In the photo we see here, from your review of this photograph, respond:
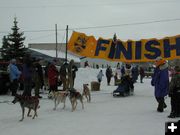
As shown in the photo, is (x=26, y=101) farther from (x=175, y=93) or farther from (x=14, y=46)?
(x=14, y=46)

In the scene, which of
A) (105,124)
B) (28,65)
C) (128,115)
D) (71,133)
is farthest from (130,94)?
(71,133)

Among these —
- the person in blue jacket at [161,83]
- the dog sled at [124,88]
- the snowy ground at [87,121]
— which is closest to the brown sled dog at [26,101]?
the snowy ground at [87,121]

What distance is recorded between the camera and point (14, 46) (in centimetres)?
4875

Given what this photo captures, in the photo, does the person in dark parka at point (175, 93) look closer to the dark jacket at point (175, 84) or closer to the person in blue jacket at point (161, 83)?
the dark jacket at point (175, 84)

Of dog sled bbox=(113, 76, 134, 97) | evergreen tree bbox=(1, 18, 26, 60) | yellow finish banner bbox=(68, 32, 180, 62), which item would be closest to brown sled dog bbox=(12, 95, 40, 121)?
dog sled bbox=(113, 76, 134, 97)

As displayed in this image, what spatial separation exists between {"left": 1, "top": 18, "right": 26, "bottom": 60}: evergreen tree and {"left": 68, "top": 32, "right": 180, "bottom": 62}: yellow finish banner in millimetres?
26302

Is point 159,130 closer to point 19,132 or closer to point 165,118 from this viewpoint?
point 165,118

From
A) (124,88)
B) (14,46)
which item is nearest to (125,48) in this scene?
(124,88)

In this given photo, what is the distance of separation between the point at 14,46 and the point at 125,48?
98.1ft

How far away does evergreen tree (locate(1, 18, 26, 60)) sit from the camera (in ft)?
155

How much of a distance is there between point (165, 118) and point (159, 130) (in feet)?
6.85

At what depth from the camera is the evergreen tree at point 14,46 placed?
155 feet

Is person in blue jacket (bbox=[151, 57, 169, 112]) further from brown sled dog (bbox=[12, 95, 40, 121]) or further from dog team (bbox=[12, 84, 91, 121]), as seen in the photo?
brown sled dog (bbox=[12, 95, 40, 121])

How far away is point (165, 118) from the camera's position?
10.9 m
